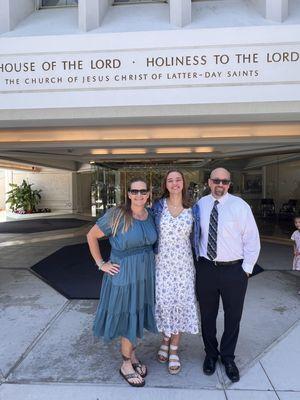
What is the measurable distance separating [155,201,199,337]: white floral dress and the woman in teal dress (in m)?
0.10

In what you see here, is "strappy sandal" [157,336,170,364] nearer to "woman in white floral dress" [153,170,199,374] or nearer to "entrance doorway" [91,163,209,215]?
"woman in white floral dress" [153,170,199,374]

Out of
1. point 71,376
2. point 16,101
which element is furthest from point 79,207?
point 71,376

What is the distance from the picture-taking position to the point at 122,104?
452 cm

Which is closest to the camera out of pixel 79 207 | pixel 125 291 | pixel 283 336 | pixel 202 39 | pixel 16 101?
pixel 125 291

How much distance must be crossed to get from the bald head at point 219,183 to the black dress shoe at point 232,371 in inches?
58.7

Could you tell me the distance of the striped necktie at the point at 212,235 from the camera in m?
3.02

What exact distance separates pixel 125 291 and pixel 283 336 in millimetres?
2109

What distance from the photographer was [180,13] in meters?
4.51

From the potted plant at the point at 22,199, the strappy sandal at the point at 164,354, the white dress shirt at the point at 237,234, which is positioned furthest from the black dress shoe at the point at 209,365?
the potted plant at the point at 22,199

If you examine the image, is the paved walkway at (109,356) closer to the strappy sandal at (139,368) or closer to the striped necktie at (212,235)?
the strappy sandal at (139,368)

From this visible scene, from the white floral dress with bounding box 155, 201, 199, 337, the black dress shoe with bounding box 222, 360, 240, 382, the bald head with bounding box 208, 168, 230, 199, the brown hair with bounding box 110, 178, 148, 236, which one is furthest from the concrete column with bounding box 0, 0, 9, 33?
the black dress shoe with bounding box 222, 360, 240, 382

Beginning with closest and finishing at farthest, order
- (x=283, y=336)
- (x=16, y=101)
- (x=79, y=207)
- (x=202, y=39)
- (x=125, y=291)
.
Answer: (x=125, y=291) → (x=283, y=336) → (x=202, y=39) → (x=16, y=101) → (x=79, y=207)

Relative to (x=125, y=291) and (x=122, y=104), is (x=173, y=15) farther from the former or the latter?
(x=125, y=291)

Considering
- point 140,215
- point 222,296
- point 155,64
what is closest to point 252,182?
point 155,64
